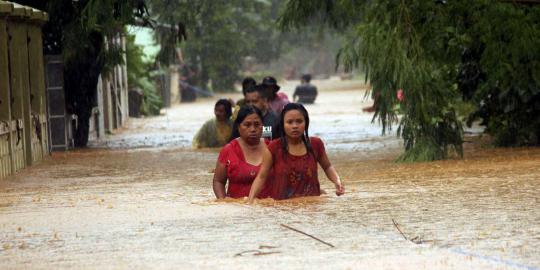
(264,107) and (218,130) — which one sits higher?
(264,107)

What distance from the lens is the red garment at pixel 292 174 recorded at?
34.0 feet

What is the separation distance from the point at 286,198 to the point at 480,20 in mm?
8292

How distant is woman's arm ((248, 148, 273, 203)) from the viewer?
1033 centimetres

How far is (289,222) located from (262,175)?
1.22 m

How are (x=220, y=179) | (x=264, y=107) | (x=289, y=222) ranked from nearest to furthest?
(x=289, y=222) < (x=220, y=179) < (x=264, y=107)

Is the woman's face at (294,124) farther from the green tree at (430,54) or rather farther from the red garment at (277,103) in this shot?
the green tree at (430,54)

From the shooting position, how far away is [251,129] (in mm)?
10891

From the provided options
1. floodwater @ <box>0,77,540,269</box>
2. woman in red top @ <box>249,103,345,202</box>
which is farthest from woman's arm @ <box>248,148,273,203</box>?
→ floodwater @ <box>0,77,540,269</box>

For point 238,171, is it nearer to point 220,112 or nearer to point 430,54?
point 430,54

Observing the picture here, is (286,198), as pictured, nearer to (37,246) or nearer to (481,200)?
(481,200)

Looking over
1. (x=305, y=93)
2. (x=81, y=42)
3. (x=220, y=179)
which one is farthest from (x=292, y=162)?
(x=305, y=93)

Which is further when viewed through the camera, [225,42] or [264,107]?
[225,42]

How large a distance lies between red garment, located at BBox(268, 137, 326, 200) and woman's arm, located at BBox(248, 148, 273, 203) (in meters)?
0.05

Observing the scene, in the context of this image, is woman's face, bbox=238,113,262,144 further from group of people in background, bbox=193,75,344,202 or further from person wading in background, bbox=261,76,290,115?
person wading in background, bbox=261,76,290,115
